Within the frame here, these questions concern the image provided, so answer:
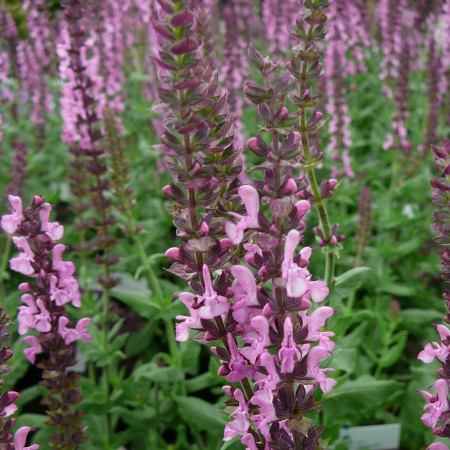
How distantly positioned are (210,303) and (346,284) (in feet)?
3.35

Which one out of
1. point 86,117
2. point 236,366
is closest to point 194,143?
point 236,366

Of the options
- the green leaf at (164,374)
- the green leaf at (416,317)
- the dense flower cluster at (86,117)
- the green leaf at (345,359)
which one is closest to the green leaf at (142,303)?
the dense flower cluster at (86,117)

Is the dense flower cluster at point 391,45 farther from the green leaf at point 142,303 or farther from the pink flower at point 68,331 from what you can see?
the pink flower at point 68,331

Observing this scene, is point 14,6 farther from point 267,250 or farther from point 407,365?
point 267,250

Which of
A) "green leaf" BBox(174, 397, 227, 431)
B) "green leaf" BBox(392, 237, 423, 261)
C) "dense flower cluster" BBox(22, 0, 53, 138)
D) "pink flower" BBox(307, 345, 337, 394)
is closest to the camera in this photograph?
"pink flower" BBox(307, 345, 337, 394)

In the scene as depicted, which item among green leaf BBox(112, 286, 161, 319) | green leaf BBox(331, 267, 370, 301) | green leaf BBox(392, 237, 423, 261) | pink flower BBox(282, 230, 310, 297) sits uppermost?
pink flower BBox(282, 230, 310, 297)

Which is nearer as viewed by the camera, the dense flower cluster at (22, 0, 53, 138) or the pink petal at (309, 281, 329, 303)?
the pink petal at (309, 281, 329, 303)

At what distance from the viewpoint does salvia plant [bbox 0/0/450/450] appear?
46.4 inches

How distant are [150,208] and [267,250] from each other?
3.07 metres

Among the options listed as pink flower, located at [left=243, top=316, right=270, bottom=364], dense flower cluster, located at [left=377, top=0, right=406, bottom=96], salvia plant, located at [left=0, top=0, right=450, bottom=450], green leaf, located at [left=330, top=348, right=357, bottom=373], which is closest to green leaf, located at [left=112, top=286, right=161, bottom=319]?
salvia plant, located at [left=0, top=0, right=450, bottom=450]

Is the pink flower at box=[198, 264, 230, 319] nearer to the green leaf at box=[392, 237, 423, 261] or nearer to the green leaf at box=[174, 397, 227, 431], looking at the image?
the green leaf at box=[174, 397, 227, 431]

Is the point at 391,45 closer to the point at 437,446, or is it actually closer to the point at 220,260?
the point at 437,446

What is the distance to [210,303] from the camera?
3.88 feet

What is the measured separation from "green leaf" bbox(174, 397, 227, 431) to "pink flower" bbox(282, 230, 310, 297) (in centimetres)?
126
